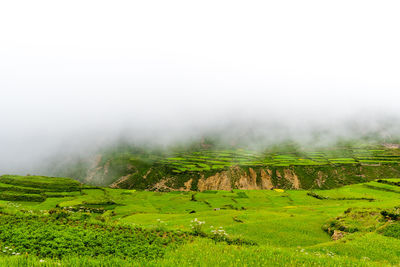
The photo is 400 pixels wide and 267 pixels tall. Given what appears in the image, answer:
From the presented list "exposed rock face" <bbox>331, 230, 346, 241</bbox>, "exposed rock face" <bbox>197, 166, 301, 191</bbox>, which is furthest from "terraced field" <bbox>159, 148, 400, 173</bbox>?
"exposed rock face" <bbox>331, 230, 346, 241</bbox>

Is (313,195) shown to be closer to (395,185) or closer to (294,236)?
(395,185)

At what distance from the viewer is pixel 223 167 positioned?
166750 millimetres

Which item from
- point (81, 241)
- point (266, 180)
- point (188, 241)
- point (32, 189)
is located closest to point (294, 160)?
point (266, 180)

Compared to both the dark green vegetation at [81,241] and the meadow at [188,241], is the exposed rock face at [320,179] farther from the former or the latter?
the dark green vegetation at [81,241]

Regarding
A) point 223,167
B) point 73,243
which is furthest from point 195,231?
point 223,167

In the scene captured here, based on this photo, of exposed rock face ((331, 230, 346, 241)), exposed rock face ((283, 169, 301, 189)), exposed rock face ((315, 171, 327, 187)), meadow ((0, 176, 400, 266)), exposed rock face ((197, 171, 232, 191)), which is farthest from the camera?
exposed rock face ((197, 171, 232, 191))

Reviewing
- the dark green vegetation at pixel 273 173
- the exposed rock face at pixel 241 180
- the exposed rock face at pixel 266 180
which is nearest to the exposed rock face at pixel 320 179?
the dark green vegetation at pixel 273 173

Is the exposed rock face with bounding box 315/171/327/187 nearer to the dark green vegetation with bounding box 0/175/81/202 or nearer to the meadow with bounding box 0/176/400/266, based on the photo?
the meadow with bounding box 0/176/400/266

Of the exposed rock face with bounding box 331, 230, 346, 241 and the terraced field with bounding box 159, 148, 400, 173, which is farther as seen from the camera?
the terraced field with bounding box 159, 148, 400, 173

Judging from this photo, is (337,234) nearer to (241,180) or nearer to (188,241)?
(188,241)

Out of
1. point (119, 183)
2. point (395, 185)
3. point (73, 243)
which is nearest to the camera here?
point (73, 243)

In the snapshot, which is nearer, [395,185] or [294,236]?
[294,236]

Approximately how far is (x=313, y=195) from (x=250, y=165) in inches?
3335

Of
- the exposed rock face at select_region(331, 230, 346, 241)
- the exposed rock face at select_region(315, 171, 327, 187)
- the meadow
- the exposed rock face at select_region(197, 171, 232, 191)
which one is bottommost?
the exposed rock face at select_region(197, 171, 232, 191)
